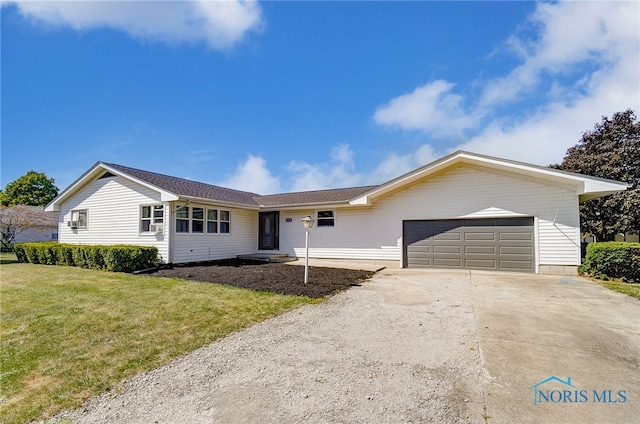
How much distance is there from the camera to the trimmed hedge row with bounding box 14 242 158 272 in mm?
10773

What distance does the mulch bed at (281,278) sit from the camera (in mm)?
7521

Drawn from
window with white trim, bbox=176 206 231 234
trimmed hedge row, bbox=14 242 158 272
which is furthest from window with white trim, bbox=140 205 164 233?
trimmed hedge row, bbox=14 242 158 272

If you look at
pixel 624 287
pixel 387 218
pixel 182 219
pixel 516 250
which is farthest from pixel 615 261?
pixel 182 219

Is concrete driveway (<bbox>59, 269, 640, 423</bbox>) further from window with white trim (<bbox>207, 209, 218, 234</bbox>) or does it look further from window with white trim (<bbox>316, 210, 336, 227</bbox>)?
window with white trim (<bbox>207, 209, 218, 234</bbox>)

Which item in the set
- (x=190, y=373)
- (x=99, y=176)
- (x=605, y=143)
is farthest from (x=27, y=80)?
(x=605, y=143)

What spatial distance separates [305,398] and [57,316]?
5.66 meters

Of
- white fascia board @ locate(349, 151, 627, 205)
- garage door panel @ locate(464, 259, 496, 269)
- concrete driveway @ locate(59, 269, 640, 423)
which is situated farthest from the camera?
garage door panel @ locate(464, 259, 496, 269)

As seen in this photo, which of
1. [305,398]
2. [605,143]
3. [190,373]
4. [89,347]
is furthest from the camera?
[605,143]

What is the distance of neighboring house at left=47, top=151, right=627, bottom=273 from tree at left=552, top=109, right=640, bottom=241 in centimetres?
922

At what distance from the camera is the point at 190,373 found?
340 cm

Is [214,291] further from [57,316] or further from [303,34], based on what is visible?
[303,34]

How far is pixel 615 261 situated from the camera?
8.87 m

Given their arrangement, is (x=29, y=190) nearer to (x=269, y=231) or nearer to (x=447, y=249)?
(x=269, y=231)

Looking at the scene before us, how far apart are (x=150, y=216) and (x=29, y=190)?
41.1 m
